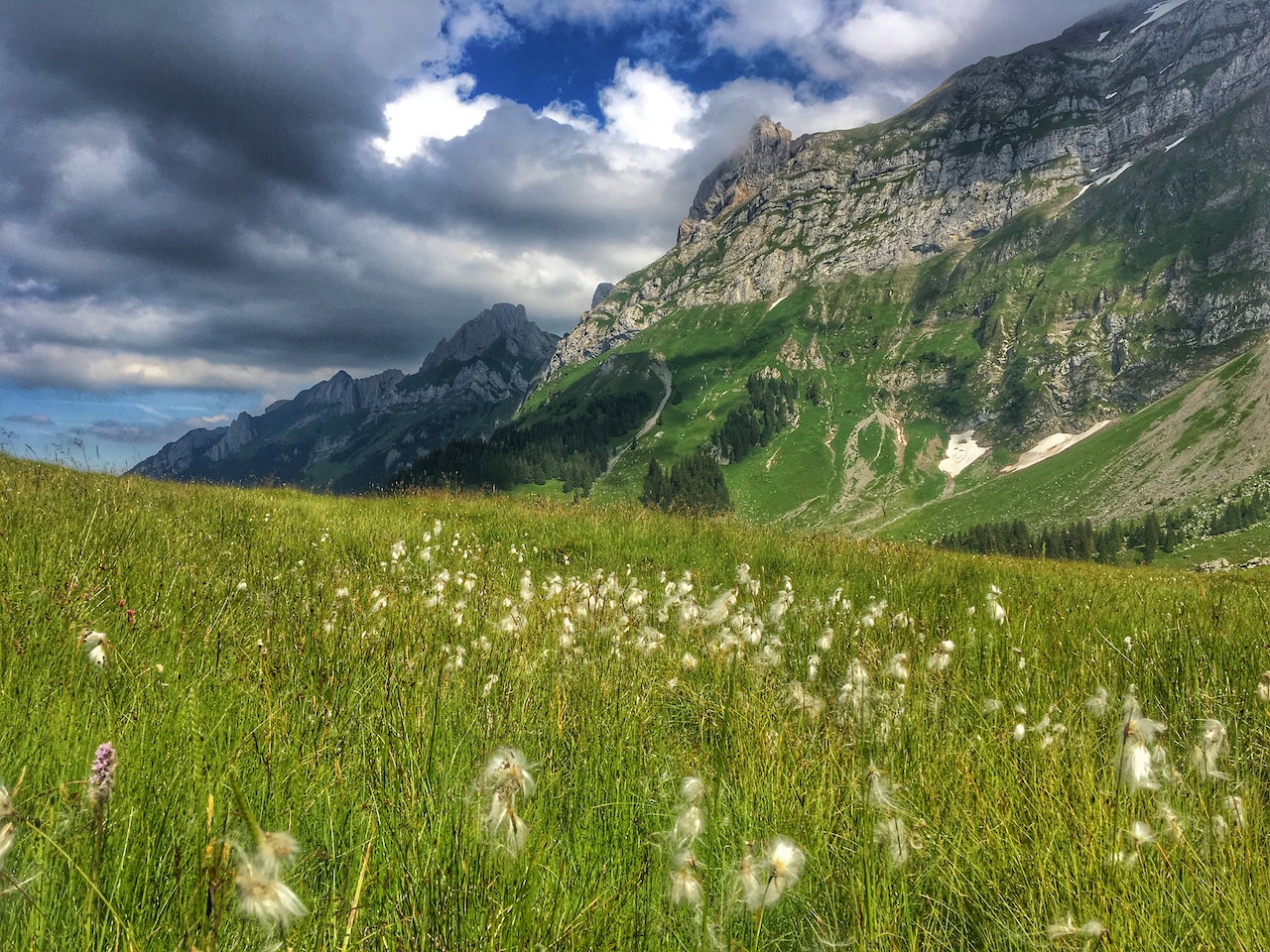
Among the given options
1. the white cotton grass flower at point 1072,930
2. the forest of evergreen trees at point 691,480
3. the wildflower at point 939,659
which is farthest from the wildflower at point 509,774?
the forest of evergreen trees at point 691,480

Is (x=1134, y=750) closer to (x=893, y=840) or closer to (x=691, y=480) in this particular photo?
(x=893, y=840)

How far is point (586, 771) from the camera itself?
350cm

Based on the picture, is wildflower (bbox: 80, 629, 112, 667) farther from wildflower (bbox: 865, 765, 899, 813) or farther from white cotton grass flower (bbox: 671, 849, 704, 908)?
wildflower (bbox: 865, 765, 899, 813)

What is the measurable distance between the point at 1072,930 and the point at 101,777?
2826 mm

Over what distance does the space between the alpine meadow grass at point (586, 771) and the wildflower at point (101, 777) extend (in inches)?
0.6

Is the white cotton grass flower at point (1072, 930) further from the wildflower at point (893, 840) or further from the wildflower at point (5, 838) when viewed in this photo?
the wildflower at point (5, 838)

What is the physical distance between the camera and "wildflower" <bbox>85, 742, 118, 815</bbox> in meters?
1.43

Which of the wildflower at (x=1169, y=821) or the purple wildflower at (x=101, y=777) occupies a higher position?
the purple wildflower at (x=101, y=777)

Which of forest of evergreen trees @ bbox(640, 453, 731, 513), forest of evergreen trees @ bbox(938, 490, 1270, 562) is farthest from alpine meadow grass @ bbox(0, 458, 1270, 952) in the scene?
forest of evergreen trees @ bbox(640, 453, 731, 513)

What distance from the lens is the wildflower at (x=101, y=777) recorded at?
1.43 m

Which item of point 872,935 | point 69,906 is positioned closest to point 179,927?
point 69,906

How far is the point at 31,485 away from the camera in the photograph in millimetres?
10250

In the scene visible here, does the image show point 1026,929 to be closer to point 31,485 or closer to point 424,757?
point 424,757

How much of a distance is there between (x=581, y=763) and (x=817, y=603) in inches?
159
